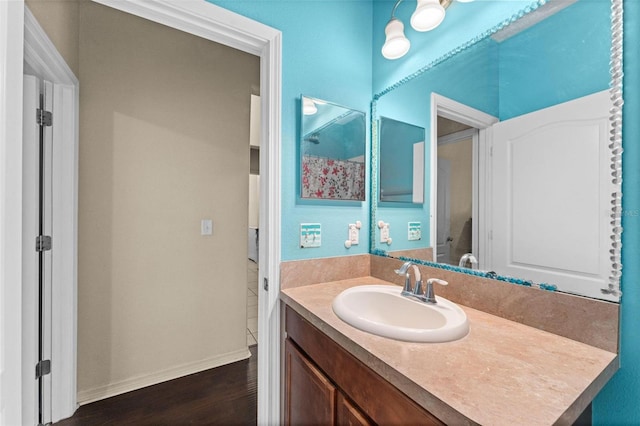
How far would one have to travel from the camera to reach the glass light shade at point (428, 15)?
1.10 m

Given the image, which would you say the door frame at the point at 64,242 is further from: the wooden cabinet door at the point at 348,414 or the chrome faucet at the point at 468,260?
the chrome faucet at the point at 468,260

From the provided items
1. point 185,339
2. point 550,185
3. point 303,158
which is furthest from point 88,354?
point 550,185

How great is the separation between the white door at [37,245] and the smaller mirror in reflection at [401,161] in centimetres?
177

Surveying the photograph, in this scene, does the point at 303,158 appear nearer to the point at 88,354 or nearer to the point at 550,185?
the point at 550,185

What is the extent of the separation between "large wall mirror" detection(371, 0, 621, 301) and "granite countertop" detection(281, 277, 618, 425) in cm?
20

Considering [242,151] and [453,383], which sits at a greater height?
[242,151]


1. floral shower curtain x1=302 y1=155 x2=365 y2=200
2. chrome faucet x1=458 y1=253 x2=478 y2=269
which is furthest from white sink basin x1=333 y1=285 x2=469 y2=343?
floral shower curtain x1=302 y1=155 x2=365 y2=200

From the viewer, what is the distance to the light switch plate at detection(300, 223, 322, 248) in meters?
1.32

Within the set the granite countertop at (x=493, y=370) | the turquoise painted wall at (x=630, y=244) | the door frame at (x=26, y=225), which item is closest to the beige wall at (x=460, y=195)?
the granite countertop at (x=493, y=370)

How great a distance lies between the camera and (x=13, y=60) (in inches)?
28.6

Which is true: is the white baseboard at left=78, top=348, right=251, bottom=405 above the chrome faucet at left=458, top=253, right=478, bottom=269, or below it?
below

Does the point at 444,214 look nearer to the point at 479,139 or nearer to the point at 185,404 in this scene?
the point at 479,139

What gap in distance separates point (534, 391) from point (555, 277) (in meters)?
0.44

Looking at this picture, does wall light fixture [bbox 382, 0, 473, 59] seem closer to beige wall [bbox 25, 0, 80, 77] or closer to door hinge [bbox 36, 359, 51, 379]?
beige wall [bbox 25, 0, 80, 77]
